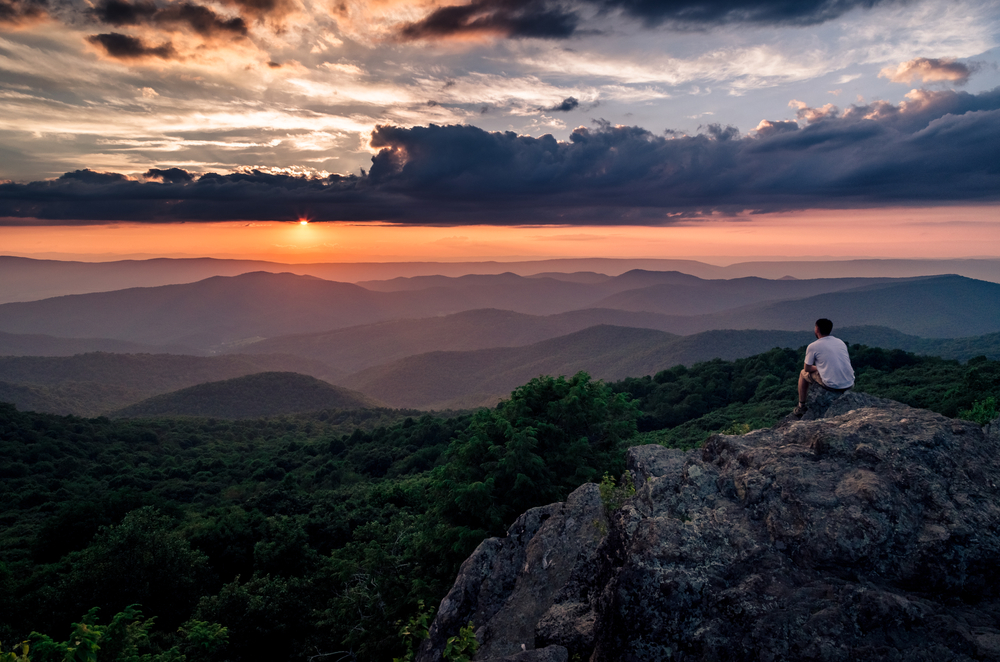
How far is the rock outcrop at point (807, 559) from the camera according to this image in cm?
605

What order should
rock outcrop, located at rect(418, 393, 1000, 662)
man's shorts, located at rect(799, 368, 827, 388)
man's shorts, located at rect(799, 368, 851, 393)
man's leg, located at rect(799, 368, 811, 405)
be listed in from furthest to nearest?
man's leg, located at rect(799, 368, 811, 405) < man's shorts, located at rect(799, 368, 827, 388) < man's shorts, located at rect(799, 368, 851, 393) < rock outcrop, located at rect(418, 393, 1000, 662)

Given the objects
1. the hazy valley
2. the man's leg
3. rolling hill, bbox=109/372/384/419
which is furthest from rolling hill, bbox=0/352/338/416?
the man's leg

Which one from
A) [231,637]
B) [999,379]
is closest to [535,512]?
[231,637]

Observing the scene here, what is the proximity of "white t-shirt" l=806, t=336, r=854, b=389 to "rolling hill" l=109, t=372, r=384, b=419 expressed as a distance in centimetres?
12920

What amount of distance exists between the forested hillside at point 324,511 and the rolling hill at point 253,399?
66.4 meters

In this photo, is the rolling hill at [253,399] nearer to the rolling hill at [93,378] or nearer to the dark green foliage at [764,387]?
the rolling hill at [93,378]

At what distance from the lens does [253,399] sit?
474ft

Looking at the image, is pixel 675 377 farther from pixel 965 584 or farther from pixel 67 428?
pixel 67 428

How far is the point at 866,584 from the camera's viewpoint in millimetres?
6578

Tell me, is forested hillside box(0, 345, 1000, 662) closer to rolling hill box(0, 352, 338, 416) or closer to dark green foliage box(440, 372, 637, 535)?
dark green foliage box(440, 372, 637, 535)

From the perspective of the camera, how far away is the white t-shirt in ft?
36.3

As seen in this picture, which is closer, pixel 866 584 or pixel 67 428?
pixel 866 584

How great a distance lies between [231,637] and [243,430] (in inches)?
3243

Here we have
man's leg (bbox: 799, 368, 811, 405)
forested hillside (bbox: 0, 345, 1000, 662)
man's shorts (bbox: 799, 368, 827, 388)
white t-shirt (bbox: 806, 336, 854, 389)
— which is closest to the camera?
white t-shirt (bbox: 806, 336, 854, 389)
